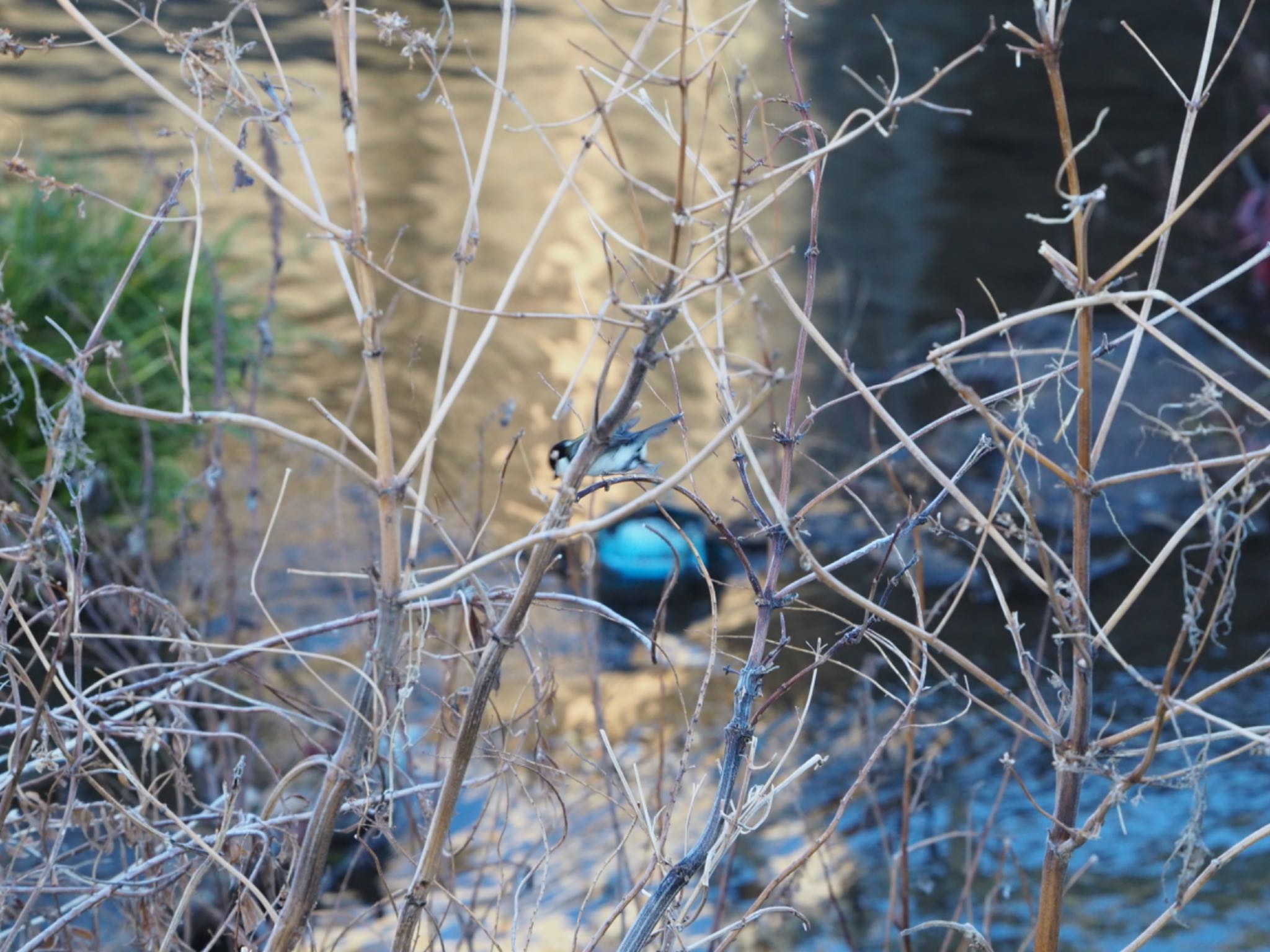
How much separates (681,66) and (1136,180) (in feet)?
28.9

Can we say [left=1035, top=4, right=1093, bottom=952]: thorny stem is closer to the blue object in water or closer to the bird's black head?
the bird's black head

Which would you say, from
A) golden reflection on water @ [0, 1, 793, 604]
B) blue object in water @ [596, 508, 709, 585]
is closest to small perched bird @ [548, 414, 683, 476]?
golden reflection on water @ [0, 1, 793, 604]

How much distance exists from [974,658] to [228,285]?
3.36 metres

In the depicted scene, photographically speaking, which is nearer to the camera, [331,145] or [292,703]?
[292,703]

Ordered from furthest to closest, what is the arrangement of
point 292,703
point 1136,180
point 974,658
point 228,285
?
1. point 1136,180
2. point 228,285
3. point 974,658
4. point 292,703

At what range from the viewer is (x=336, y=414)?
18.7ft

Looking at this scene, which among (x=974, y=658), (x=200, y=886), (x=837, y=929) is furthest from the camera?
(x=974, y=658)

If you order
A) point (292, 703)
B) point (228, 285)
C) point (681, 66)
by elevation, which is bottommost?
point (228, 285)

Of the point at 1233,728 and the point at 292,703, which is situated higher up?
the point at 1233,728

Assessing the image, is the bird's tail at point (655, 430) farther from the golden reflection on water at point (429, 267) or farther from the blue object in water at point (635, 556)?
the blue object in water at point (635, 556)

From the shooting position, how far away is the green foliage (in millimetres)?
4164

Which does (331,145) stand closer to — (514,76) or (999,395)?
(514,76)

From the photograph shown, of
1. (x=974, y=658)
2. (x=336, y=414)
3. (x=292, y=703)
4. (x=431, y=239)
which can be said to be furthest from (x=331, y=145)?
(x=292, y=703)

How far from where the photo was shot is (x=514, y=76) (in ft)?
37.0
